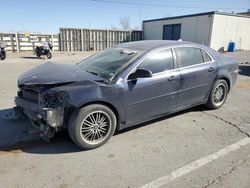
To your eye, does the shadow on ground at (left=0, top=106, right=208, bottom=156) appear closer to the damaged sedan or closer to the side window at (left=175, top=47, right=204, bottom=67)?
→ the damaged sedan

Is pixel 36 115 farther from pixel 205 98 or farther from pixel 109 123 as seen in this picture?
pixel 205 98

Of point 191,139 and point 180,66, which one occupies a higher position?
point 180,66

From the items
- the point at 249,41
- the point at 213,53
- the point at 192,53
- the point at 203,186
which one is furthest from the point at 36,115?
the point at 249,41

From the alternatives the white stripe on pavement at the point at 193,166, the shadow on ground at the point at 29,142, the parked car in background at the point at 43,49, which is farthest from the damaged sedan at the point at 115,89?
the parked car in background at the point at 43,49

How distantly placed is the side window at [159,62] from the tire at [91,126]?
1.00m

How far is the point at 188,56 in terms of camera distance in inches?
178

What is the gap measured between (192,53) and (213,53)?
0.69 meters

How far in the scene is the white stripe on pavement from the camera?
8.94 ft

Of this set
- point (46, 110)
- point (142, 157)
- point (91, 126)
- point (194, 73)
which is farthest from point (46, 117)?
point (194, 73)

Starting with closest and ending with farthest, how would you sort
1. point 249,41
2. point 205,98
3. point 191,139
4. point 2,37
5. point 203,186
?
point 203,186
point 191,139
point 205,98
point 2,37
point 249,41

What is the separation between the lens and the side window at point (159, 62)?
3.93m

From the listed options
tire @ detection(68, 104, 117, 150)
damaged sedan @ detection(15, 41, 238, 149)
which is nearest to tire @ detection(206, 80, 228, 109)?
damaged sedan @ detection(15, 41, 238, 149)

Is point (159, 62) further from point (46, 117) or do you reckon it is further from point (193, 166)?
point (46, 117)

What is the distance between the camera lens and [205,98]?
4949 millimetres
